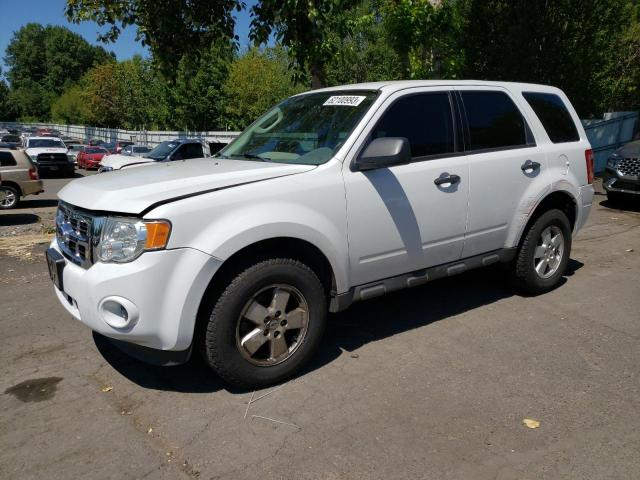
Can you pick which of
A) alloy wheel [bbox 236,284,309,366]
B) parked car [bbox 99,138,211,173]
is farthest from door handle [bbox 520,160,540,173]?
parked car [bbox 99,138,211,173]

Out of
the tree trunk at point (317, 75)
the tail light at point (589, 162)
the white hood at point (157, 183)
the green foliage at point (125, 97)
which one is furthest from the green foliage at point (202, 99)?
the white hood at point (157, 183)

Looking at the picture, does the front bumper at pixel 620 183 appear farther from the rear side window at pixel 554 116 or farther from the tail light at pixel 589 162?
the rear side window at pixel 554 116

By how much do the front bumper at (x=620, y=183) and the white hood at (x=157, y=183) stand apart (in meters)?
8.63

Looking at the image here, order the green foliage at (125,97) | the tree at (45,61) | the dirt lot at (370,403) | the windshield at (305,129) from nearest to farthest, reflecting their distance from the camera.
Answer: the dirt lot at (370,403) < the windshield at (305,129) < the green foliage at (125,97) < the tree at (45,61)

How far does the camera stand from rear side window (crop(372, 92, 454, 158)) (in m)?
3.91

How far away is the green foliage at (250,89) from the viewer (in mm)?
36906

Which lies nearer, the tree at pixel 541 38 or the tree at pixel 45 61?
the tree at pixel 541 38

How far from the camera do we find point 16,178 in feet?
42.0

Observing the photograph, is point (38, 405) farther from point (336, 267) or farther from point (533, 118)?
point (533, 118)

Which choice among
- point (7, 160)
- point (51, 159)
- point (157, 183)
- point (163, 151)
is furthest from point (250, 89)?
point (157, 183)

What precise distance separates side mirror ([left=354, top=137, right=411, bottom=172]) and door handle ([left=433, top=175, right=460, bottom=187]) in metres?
0.49

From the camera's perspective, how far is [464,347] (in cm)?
405

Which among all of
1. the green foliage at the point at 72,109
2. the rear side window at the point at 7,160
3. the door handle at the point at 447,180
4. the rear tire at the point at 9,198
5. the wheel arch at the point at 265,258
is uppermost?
the green foliage at the point at 72,109

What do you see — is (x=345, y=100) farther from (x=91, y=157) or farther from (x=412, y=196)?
(x=91, y=157)
